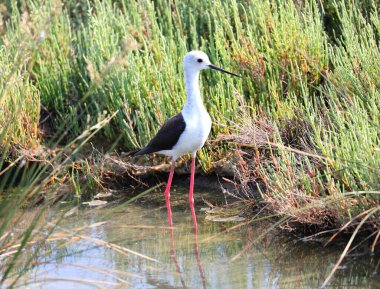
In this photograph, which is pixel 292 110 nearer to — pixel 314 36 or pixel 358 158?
pixel 314 36

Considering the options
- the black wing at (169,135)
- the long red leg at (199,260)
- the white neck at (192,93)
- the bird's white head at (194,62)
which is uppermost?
the bird's white head at (194,62)

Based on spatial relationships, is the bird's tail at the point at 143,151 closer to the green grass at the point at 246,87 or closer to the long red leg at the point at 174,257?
the green grass at the point at 246,87

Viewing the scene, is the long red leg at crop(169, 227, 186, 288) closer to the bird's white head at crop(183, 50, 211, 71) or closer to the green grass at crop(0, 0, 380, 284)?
the green grass at crop(0, 0, 380, 284)

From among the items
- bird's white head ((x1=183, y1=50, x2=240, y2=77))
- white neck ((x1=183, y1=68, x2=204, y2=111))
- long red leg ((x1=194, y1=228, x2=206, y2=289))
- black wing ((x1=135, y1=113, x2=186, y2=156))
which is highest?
bird's white head ((x1=183, y1=50, x2=240, y2=77))

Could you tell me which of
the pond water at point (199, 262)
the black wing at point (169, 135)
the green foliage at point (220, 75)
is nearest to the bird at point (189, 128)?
the black wing at point (169, 135)

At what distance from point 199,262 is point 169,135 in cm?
130

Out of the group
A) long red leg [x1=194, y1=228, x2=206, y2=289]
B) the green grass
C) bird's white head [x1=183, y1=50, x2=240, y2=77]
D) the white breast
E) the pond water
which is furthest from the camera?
bird's white head [x1=183, y1=50, x2=240, y2=77]

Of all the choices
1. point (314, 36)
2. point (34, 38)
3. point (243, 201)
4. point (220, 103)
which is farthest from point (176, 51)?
point (34, 38)

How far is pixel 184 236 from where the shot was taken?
5.46 meters

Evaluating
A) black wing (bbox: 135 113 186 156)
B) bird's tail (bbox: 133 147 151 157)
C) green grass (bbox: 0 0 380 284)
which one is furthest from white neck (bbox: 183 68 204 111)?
bird's tail (bbox: 133 147 151 157)

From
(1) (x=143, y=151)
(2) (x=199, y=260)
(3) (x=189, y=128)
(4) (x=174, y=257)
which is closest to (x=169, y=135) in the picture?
(3) (x=189, y=128)

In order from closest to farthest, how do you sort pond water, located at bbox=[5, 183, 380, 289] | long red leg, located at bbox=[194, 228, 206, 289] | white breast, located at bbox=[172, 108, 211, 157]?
pond water, located at bbox=[5, 183, 380, 289], long red leg, located at bbox=[194, 228, 206, 289], white breast, located at bbox=[172, 108, 211, 157]

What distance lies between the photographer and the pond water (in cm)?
439

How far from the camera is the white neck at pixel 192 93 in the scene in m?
5.82
